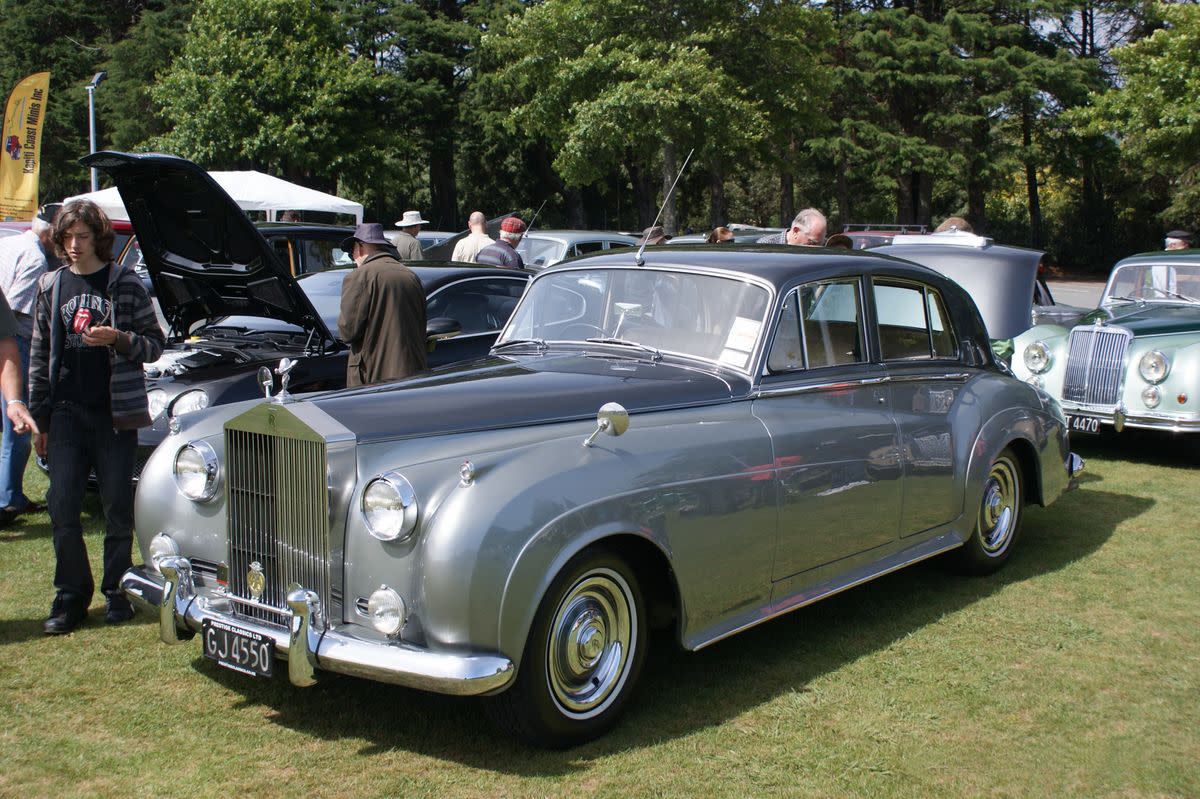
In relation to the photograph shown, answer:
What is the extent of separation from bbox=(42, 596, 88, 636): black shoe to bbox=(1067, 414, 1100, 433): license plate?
7770 mm

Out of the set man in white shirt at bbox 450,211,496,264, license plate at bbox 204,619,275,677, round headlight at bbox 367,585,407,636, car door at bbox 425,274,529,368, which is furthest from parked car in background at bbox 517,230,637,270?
round headlight at bbox 367,585,407,636

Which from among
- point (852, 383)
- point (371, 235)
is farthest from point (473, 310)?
point (852, 383)

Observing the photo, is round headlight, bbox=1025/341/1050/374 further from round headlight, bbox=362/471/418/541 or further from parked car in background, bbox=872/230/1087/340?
round headlight, bbox=362/471/418/541

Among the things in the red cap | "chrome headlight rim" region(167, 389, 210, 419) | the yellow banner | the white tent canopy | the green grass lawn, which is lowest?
the green grass lawn

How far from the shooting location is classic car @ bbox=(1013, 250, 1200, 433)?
8.84m

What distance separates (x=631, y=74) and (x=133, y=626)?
25.6 metres

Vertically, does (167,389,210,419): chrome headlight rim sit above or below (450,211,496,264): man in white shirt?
below

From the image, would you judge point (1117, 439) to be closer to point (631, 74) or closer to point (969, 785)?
point (969, 785)

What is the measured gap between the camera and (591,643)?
3.89 metres

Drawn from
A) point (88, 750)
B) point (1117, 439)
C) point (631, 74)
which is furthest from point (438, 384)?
point (631, 74)

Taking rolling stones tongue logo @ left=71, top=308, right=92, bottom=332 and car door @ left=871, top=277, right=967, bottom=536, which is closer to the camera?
rolling stones tongue logo @ left=71, top=308, right=92, bottom=332

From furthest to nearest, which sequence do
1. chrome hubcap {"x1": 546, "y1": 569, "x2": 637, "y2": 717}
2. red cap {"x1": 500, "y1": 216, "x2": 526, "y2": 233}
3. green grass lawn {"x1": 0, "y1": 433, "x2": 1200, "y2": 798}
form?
red cap {"x1": 500, "y1": 216, "x2": 526, "y2": 233} < chrome hubcap {"x1": 546, "y1": 569, "x2": 637, "y2": 717} < green grass lawn {"x1": 0, "y1": 433, "x2": 1200, "y2": 798}

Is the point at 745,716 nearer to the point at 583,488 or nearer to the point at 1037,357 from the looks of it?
the point at 583,488

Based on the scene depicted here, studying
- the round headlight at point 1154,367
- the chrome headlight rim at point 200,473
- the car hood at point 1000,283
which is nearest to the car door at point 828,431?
the chrome headlight rim at point 200,473
